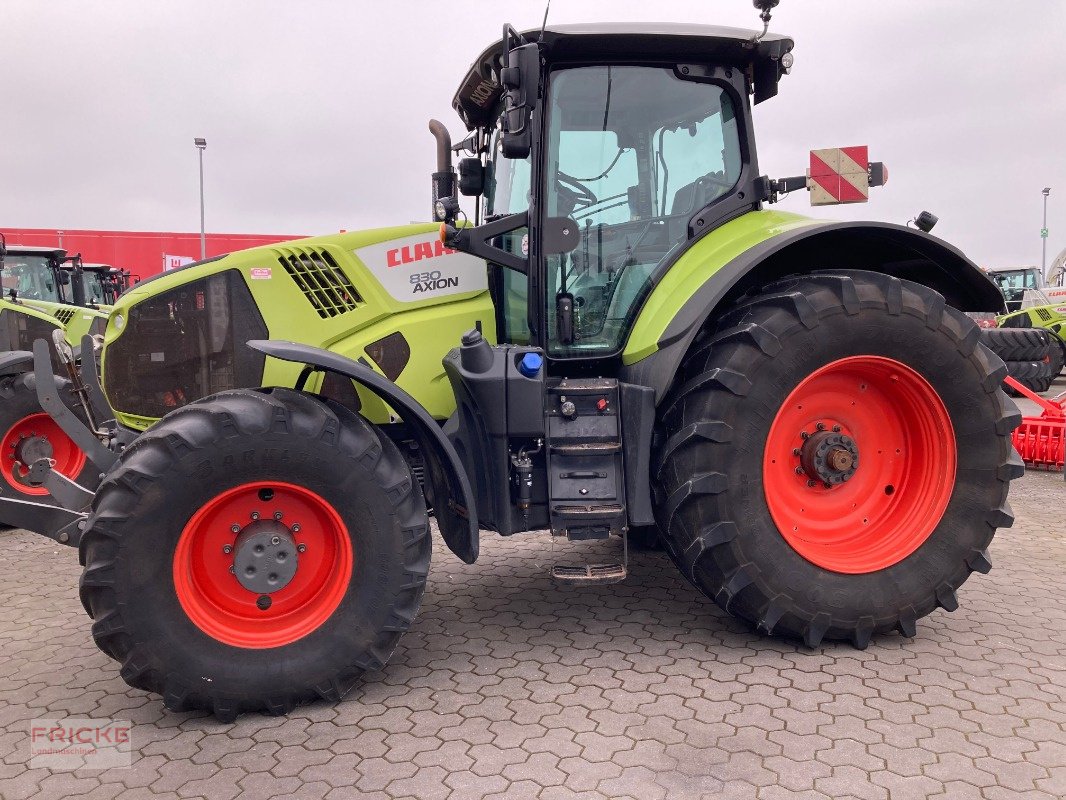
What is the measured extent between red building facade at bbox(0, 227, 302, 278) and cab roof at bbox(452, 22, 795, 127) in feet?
72.2

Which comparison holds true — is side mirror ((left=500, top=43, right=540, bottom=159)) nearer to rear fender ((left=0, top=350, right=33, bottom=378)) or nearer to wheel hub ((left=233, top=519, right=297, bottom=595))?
wheel hub ((left=233, top=519, right=297, bottom=595))

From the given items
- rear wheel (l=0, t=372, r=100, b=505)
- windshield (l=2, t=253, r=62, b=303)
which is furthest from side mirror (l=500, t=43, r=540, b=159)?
windshield (l=2, t=253, r=62, b=303)

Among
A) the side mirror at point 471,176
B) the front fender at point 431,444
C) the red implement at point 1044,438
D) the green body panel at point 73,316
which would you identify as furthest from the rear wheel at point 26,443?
the red implement at point 1044,438

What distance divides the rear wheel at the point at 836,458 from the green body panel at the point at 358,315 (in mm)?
1062

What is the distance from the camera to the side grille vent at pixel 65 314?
368 inches

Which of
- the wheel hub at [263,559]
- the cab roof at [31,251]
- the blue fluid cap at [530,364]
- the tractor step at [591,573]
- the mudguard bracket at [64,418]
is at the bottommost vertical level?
the tractor step at [591,573]

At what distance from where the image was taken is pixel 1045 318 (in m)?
15.4

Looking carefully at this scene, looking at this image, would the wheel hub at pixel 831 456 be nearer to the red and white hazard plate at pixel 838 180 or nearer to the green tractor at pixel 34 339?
the red and white hazard plate at pixel 838 180

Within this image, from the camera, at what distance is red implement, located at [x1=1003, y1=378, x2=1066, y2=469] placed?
758 cm

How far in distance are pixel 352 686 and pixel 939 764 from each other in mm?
2095

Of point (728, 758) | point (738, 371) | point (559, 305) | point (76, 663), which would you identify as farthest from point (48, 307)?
point (728, 758)

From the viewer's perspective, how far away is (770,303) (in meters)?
3.62

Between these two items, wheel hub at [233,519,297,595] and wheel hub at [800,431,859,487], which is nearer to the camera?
wheel hub at [233,519,297,595]

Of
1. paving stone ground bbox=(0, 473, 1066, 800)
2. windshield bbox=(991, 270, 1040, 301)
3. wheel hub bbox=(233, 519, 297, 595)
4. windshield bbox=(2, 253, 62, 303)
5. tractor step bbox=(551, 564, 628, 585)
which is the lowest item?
paving stone ground bbox=(0, 473, 1066, 800)
